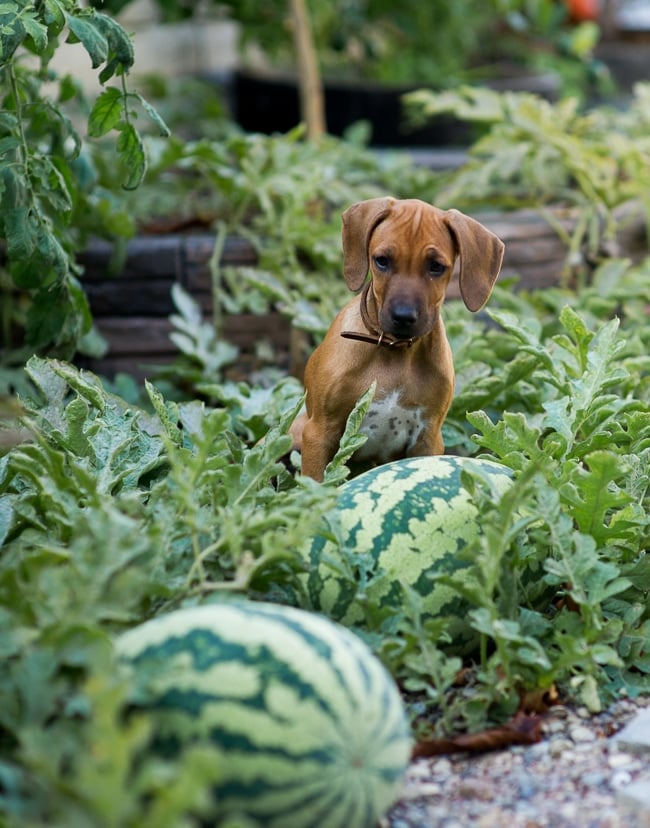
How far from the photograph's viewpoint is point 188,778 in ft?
5.41

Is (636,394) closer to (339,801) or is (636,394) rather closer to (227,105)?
(339,801)

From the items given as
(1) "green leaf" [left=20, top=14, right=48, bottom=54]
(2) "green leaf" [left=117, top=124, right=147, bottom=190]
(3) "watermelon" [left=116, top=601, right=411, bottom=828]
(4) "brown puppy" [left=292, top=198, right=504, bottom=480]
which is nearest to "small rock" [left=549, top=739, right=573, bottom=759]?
(3) "watermelon" [left=116, top=601, right=411, bottom=828]

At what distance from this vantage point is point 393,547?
271cm

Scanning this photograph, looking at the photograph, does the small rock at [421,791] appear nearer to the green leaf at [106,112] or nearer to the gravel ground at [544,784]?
the gravel ground at [544,784]

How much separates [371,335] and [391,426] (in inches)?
10.4

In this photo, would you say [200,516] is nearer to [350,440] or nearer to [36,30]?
[350,440]

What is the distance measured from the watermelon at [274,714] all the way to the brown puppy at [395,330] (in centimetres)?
125

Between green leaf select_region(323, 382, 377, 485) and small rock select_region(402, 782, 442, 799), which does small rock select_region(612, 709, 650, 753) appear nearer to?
small rock select_region(402, 782, 442, 799)

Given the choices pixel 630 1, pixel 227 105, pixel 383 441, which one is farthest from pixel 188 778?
pixel 630 1

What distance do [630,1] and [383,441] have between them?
16310 mm

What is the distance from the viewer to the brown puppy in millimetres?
3143

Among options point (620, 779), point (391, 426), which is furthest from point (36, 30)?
point (620, 779)

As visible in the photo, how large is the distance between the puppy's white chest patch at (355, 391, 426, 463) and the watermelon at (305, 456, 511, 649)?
470 millimetres

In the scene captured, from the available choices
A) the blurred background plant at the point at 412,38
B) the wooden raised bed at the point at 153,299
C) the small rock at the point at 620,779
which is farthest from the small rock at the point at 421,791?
the blurred background plant at the point at 412,38
